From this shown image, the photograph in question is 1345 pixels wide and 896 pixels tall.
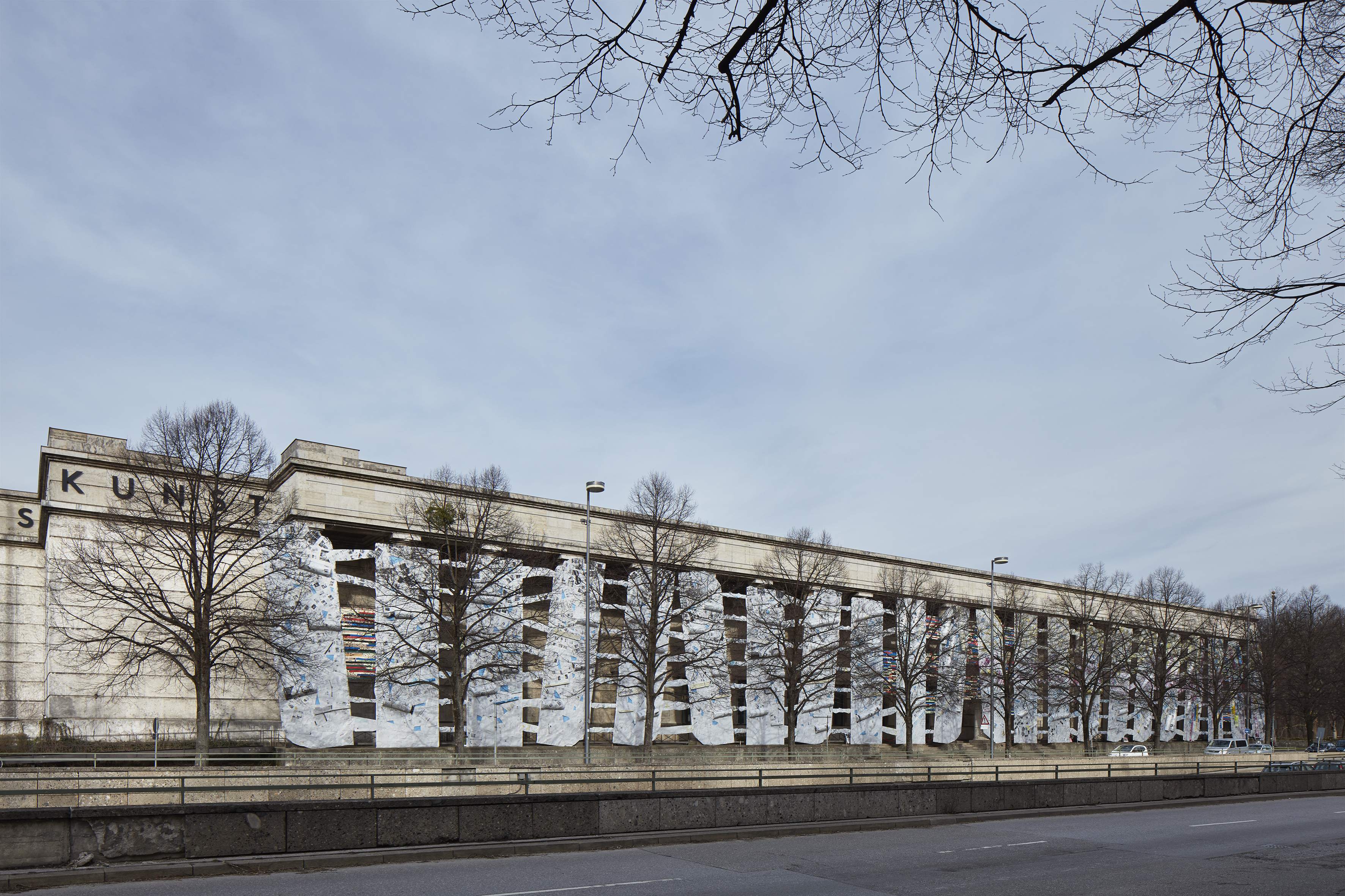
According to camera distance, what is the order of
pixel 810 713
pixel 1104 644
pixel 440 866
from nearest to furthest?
pixel 440 866 → pixel 810 713 → pixel 1104 644

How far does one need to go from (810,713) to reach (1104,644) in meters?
21.8

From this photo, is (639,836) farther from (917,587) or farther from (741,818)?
(917,587)

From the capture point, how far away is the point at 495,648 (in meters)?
42.2

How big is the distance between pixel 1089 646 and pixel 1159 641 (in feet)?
24.4

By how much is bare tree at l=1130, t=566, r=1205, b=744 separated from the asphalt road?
51097mm

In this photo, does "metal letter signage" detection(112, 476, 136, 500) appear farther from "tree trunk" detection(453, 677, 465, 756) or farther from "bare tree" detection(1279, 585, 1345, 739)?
"bare tree" detection(1279, 585, 1345, 739)

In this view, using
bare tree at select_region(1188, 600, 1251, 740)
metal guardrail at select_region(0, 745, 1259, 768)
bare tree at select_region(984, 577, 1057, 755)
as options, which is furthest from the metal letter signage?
bare tree at select_region(1188, 600, 1251, 740)

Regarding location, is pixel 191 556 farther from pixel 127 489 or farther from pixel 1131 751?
pixel 1131 751

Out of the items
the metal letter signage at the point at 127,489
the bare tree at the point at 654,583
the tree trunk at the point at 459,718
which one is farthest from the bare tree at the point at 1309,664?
the metal letter signage at the point at 127,489

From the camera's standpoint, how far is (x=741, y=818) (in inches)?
714

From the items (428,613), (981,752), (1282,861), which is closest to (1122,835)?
(1282,861)

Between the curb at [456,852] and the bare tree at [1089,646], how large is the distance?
43.9m

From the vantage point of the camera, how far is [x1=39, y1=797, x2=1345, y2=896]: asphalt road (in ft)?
37.9

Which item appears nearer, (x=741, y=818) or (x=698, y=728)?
(x=741, y=818)
